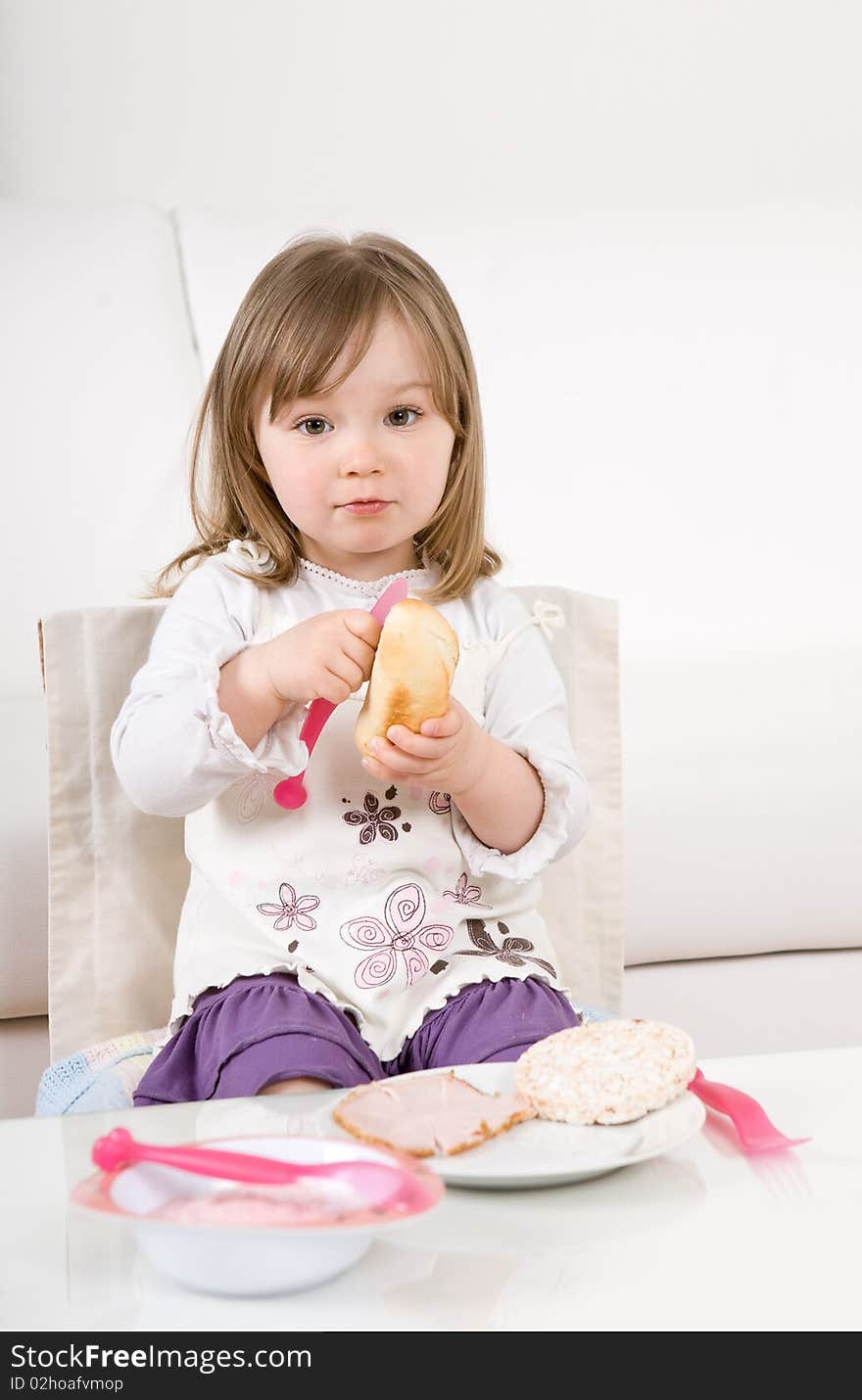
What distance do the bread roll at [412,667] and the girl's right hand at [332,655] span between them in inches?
2.1

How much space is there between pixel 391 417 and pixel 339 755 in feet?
0.82

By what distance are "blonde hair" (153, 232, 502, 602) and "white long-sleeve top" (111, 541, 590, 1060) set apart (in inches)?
2.8

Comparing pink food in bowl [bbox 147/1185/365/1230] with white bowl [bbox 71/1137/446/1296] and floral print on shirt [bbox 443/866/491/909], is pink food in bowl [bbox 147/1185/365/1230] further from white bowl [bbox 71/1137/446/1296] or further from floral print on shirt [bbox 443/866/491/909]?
floral print on shirt [bbox 443/866/491/909]

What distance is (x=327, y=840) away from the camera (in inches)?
42.4

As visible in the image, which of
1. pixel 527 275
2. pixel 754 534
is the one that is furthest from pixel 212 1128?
pixel 527 275

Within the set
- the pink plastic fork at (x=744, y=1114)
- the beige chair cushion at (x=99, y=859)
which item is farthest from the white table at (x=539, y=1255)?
the beige chair cushion at (x=99, y=859)

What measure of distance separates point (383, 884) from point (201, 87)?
1612 millimetres

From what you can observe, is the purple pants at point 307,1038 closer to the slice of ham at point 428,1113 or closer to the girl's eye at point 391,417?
the slice of ham at point 428,1113

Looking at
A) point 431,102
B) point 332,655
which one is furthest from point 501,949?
point 431,102

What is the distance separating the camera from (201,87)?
2.25m

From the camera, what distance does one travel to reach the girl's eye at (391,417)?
107cm
